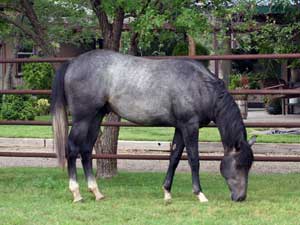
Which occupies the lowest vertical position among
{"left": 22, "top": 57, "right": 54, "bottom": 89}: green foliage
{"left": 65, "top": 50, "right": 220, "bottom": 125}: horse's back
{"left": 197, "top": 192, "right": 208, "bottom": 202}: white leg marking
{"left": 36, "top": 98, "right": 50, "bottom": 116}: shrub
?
{"left": 36, "top": 98, "right": 50, "bottom": 116}: shrub

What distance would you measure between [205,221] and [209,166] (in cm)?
602

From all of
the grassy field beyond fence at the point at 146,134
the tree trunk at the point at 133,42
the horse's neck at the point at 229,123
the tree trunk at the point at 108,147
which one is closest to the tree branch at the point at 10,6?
the tree trunk at the point at 133,42

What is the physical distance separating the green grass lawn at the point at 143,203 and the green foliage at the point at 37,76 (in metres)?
13.6

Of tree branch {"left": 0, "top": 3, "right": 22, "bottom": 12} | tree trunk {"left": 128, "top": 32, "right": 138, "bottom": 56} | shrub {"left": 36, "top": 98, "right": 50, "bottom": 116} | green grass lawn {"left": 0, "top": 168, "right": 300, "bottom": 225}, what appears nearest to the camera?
green grass lawn {"left": 0, "top": 168, "right": 300, "bottom": 225}

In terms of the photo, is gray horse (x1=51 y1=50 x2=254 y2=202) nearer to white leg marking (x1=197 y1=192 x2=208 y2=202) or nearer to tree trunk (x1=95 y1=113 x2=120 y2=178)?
white leg marking (x1=197 y1=192 x2=208 y2=202)

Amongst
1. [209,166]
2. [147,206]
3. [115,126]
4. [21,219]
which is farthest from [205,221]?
[209,166]

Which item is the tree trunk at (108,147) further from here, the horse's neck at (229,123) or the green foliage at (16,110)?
the green foliage at (16,110)

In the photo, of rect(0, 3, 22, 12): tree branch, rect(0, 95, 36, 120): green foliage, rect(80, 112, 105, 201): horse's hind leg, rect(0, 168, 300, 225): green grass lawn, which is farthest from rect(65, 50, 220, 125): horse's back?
rect(0, 95, 36, 120): green foliage

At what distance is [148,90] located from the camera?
8.06 meters

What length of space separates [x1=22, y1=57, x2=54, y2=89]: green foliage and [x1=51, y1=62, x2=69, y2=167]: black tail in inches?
594

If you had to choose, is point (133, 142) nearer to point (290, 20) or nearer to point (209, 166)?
point (209, 166)

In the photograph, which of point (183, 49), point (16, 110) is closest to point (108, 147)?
point (16, 110)

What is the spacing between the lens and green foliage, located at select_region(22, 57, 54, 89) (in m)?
23.5

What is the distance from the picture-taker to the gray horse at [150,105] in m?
7.91
